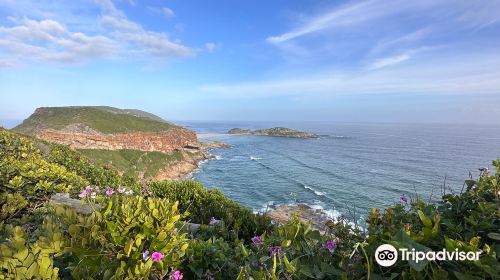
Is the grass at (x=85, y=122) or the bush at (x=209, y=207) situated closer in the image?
the bush at (x=209, y=207)

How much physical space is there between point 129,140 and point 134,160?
1008 cm

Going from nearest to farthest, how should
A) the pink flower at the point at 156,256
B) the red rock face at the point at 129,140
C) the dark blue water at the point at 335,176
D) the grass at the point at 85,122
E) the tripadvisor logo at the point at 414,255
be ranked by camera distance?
the tripadvisor logo at the point at 414,255 → the pink flower at the point at 156,256 → the dark blue water at the point at 335,176 → the red rock face at the point at 129,140 → the grass at the point at 85,122

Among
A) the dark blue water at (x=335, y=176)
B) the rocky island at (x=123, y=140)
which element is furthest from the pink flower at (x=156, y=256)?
the rocky island at (x=123, y=140)

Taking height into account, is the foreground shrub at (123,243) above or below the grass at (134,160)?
above

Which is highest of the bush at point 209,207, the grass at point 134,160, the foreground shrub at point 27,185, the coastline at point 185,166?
Result: the foreground shrub at point 27,185

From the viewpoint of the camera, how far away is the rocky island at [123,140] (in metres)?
64.9

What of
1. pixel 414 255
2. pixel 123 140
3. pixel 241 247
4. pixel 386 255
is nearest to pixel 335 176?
pixel 123 140

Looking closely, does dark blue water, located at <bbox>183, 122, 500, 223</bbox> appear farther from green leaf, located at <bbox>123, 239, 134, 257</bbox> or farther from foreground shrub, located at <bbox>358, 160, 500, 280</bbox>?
green leaf, located at <bbox>123, 239, 134, 257</bbox>

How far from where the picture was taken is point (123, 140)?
75062 mm

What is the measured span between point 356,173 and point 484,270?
66100mm

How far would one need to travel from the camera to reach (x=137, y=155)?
7150cm

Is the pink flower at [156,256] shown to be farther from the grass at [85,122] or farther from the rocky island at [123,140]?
the grass at [85,122]

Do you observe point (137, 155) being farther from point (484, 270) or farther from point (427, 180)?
point (484, 270)

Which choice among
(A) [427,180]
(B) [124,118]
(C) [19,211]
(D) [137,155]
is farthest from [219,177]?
(C) [19,211]
